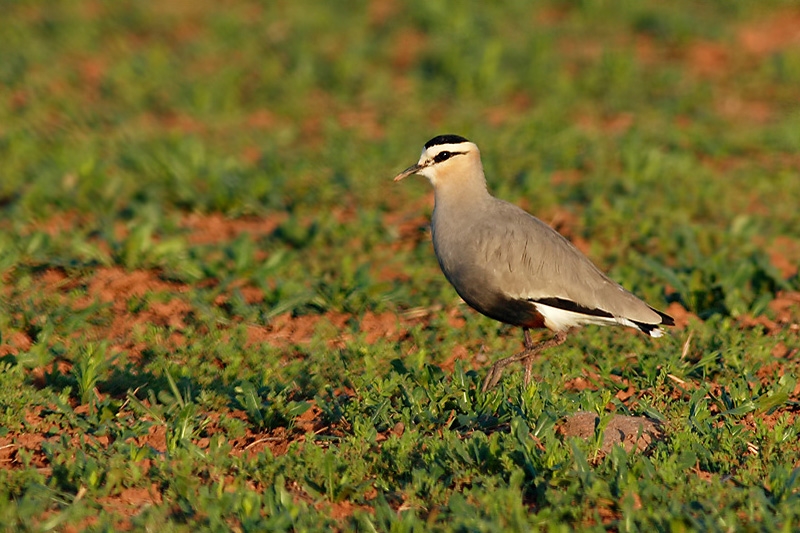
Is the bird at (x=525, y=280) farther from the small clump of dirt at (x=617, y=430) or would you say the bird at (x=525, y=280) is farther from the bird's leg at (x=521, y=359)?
the small clump of dirt at (x=617, y=430)

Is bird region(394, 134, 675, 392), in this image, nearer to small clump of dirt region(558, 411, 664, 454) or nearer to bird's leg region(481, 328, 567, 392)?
bird's leg region(481, 328, 567, 392)

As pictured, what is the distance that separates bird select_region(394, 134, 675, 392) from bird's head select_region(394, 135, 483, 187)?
0.69 ft

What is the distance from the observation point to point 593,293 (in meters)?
6.47

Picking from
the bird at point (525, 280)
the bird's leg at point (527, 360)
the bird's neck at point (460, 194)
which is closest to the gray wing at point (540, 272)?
the bird at point (525, 280)

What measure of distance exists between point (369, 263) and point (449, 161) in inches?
68.6

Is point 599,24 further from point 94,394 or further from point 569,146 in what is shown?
point 94,394

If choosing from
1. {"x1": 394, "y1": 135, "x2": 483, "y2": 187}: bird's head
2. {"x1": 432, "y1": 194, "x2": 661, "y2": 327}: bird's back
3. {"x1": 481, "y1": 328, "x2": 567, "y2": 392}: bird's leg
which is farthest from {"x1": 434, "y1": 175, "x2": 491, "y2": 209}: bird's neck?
{"x1": 481, "y1": 328, "x2": 567, "y2": 392}: bird's leg

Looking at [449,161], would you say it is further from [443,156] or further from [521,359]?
[521,359]

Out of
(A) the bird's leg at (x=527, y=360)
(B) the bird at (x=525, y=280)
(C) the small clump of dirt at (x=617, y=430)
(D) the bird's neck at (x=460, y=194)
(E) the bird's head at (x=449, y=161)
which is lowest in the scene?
(C) the small clump of dirt at (x=617, y=430)

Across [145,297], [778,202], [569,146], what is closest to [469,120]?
[569,146]

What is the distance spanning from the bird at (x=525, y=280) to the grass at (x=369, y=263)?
0.32 meters

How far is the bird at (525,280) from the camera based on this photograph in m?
6.39

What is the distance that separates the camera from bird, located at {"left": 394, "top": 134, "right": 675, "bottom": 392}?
6.39m

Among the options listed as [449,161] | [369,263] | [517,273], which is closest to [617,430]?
[517,273]
